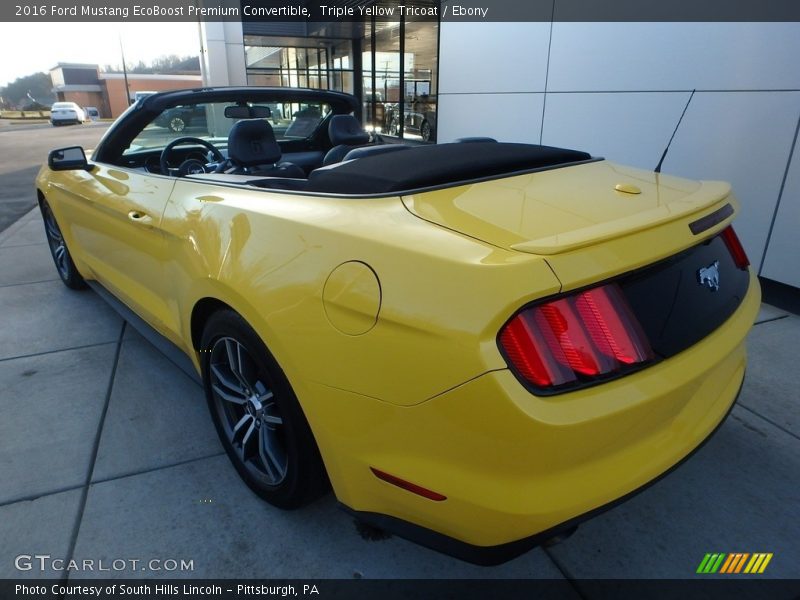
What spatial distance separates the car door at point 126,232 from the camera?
8.59ft

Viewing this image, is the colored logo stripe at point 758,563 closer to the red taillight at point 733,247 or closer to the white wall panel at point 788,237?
the red taillight at point 733,247

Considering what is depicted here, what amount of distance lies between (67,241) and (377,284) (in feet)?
12.2

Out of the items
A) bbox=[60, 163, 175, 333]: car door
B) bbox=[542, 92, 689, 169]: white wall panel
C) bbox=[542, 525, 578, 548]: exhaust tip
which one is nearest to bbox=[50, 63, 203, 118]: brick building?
bbox=[542, 92, 689, 169]: white wall panel

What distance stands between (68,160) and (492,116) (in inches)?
226

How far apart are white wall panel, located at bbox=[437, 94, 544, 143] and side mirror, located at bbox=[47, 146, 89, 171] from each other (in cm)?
523

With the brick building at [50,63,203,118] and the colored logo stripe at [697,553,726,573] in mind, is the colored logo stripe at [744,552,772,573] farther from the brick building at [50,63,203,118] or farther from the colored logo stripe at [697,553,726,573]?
the brick building at [50,63,203,118]

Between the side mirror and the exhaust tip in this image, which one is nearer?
the exhaust tip

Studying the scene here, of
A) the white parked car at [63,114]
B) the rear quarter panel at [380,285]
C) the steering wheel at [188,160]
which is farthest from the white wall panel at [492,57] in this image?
the white parked car at [63,114]

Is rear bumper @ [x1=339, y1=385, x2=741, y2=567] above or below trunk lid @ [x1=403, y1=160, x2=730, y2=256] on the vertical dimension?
below

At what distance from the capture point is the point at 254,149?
326 cm

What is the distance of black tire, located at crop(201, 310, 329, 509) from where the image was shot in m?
1.79

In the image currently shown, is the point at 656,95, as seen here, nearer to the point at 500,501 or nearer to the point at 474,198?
the point at 474,198

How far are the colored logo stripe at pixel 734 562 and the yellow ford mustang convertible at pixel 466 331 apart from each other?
0.57 metres

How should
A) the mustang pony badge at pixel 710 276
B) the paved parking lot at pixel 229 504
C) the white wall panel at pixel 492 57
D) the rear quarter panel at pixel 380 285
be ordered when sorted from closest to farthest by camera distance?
the rear quarter panel at pixel 380 285 < the mustang pony badge at pixel 710 276 < the paved parking lot at pixel 229 504 < the white wall panel at pixel 492 57
